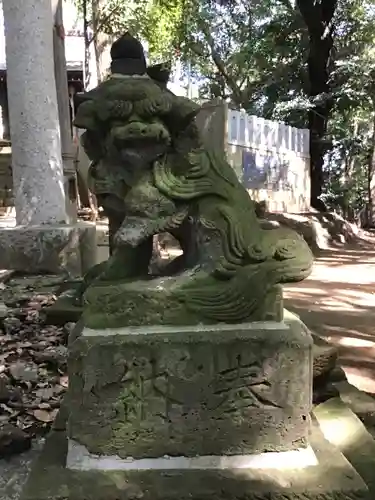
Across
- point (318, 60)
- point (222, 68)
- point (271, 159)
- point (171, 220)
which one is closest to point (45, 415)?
point (171, 220)

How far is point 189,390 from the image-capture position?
1808mm

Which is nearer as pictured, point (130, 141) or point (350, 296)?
point (130, 141)

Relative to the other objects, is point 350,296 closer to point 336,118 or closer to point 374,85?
point 374,85

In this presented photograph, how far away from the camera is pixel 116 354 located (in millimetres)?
1788

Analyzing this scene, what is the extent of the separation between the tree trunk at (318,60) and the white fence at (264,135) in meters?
0.35

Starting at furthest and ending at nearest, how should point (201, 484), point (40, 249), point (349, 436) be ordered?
point (40, 249) < point (349, 436) < point (201, 484)

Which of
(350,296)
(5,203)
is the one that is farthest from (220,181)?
(5,203)

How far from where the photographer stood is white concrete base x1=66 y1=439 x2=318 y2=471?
1798mm

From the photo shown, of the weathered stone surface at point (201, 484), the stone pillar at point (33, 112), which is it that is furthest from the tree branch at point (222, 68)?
the weathered stone surface at point (201, 484)

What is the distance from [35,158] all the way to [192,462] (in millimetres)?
3737

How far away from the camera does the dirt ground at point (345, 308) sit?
431 cm

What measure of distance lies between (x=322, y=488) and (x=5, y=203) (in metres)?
10.9

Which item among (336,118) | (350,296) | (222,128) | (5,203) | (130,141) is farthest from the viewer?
(336,118)

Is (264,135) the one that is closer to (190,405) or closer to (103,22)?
(103,22)
